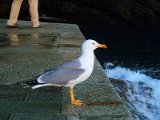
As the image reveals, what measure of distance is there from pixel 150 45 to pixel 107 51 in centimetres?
238

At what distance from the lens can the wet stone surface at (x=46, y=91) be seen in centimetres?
548

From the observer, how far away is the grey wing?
5.26 metres

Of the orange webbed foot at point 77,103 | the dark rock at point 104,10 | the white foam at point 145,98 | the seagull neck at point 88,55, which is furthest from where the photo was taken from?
the dark rock at point 104,10

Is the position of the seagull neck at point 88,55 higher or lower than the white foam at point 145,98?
higher

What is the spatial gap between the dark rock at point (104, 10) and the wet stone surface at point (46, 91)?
549 inches

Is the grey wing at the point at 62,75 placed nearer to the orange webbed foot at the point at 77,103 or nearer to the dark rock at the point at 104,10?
the orange webbed foot at the point at 77,103

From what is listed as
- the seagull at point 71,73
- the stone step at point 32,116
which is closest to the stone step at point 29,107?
the stone step at point 32,116

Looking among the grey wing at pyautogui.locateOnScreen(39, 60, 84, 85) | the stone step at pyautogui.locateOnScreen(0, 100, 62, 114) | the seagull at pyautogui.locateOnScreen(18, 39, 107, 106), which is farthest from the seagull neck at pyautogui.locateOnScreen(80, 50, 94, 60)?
the stone step at pyautogui.locateOnScreen(0, 100, 62, 114)

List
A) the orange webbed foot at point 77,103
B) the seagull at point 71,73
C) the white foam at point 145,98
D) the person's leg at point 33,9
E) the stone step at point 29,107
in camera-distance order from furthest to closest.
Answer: the person's leg at point 33,9 → the white foam at point 145,98 → the orange webbed foot at point 77,103 → the stone step at point 29,107 → the seagull at point 71,73

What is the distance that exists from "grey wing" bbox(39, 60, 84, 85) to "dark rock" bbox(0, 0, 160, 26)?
18623 mm

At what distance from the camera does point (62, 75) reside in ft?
17.5

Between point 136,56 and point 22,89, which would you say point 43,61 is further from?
point 136,56

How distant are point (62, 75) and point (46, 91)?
3.57 feet

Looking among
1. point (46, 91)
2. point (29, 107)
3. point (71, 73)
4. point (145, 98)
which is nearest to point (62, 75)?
point (71, 73)
